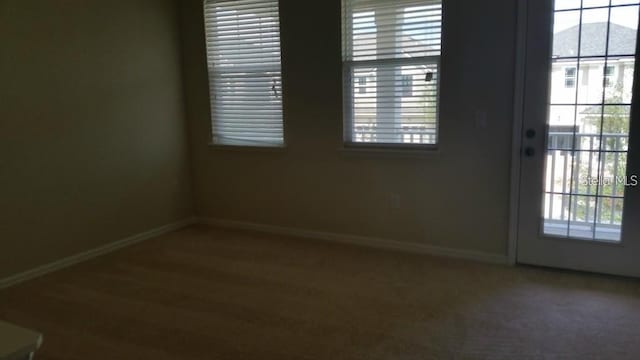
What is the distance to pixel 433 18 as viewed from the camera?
3.65 metres

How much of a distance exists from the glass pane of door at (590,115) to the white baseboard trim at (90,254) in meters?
3.37

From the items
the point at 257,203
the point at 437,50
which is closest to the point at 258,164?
the point at 257,203

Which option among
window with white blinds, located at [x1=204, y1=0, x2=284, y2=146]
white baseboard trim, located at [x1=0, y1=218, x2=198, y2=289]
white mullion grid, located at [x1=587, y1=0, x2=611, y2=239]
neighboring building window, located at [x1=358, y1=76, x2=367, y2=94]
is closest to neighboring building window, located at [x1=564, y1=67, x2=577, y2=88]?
white mullion grid, located at [x1=587, y1=0, x2=611, y2=239]

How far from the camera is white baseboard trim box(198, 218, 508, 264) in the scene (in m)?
3.81

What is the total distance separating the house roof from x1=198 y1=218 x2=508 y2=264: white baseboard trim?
153 cm

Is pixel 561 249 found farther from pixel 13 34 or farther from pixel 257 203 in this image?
pixel 13 34

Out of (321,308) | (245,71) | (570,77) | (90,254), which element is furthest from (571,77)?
(90,254)

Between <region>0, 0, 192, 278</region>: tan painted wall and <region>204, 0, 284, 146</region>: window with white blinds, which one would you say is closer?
<region>0, 0, 192, 278</region>: tan painted wall

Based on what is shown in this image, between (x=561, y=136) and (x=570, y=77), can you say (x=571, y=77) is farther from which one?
(x=561, y=136)

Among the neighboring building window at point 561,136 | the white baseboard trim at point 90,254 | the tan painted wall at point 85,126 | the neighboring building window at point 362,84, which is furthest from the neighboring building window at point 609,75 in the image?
the white baseboard trim at point 90,254

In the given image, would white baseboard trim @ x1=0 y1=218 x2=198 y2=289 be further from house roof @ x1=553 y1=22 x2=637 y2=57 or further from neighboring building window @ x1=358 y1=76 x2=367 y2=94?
house roof @ x1=553 y1=22 x2=637 y2=57

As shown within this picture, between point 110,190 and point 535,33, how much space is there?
3.54 m

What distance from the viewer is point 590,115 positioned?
3262 mm

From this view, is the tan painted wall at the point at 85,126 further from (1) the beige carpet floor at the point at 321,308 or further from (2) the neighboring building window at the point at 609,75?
(2) the neighboring building window at the point at 609,75
